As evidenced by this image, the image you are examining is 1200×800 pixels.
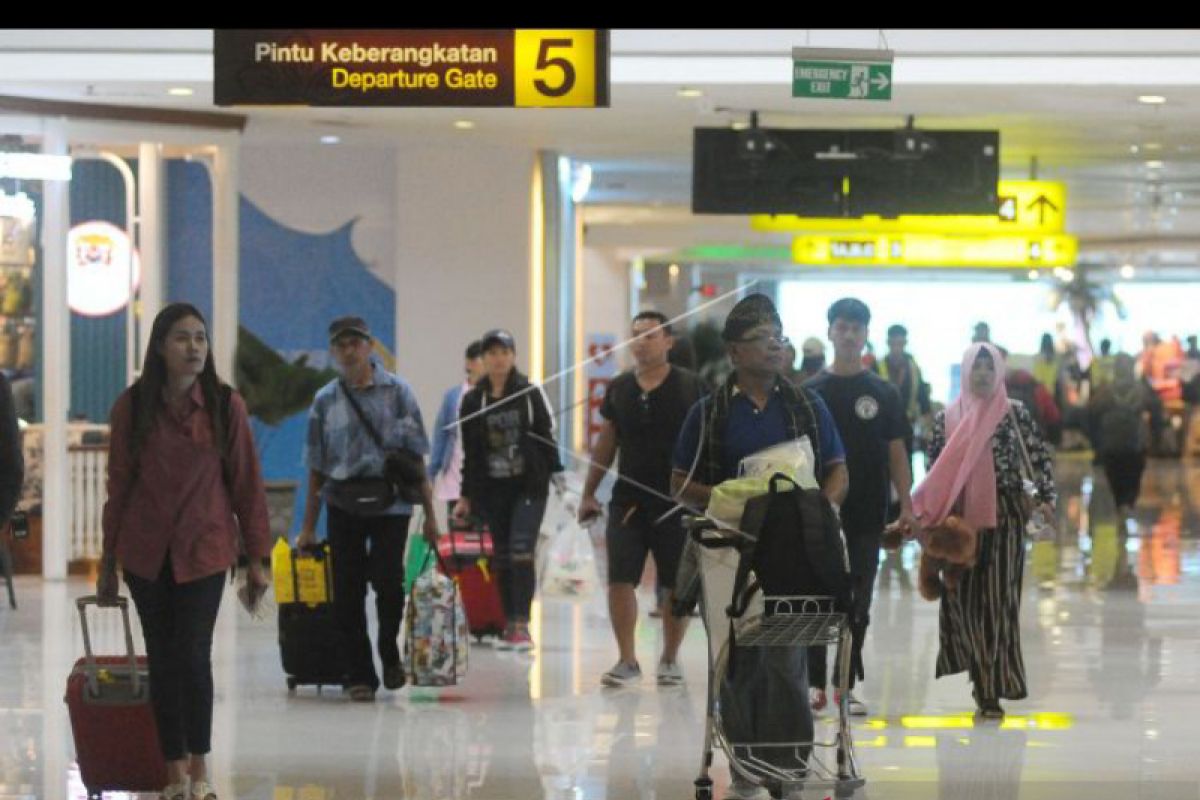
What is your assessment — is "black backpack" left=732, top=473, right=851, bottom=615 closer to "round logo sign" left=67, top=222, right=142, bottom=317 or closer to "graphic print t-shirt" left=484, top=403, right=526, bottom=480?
"graphic print t-shirt" left=484, top=403, right=526, bottom=480

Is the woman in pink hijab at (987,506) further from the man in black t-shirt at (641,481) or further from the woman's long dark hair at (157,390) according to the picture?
the woman's long dark hair at (157,390)

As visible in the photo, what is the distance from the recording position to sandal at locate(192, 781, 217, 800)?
7.71 meters

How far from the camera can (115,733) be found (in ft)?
25.5

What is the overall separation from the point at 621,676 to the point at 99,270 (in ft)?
27.4

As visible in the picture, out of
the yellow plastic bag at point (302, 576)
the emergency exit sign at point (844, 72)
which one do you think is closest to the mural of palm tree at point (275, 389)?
the emergency exit sign at point (844, 72)

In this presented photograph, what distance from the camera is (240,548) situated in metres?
7.95

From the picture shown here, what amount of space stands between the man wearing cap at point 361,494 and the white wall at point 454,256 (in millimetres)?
7985

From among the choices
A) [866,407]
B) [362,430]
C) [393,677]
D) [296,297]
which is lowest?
[393,677]

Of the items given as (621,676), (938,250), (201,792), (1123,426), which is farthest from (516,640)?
(938,250)

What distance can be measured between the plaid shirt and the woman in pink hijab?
7.62ft

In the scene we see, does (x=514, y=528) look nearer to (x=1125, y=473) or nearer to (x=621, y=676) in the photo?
(x=621, y=676)

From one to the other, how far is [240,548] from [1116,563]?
38.4ft

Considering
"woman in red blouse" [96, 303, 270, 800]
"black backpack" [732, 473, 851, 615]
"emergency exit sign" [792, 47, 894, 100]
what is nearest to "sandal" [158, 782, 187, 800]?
"woman in red blouse" [96, 303, 270, 800]
